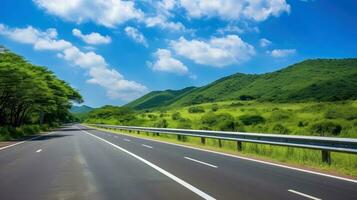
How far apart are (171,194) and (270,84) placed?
6626 inches

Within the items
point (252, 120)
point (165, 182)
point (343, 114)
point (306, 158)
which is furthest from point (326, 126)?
point (165, 182)

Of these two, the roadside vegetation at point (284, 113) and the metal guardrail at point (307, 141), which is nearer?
the metal guardrail at point (307, 141)

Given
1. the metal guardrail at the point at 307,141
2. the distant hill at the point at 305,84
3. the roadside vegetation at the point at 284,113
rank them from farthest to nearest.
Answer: the distant hill at the point at 305,84 → the roadside vegetation at the point at 284,113 → the metal guardrail at the point at 307,141

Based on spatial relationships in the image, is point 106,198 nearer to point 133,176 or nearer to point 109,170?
point 133,176

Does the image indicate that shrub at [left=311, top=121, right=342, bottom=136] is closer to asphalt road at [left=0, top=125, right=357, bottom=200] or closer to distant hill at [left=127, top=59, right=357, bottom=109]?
asphalt road at [left=0, top=125, right=357, bottom=200]

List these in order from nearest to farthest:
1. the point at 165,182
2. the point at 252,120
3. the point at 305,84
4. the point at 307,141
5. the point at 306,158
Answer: the point at 165,182
the point at 307,141
the point at 306,158
the point at 252,120
the point at 305,84

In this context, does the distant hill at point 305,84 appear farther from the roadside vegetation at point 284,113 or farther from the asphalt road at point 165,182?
the asphalt road at point 165,182

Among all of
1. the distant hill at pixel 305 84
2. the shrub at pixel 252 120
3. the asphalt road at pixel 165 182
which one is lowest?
the asphalt road at pixel 165 182

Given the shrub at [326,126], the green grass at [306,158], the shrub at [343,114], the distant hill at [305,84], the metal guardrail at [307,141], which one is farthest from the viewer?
the distant hill at [305,84]

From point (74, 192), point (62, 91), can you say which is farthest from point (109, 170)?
point (62, 91)

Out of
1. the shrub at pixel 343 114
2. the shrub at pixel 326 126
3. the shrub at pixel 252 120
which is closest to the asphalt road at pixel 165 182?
→ the shrub at pixel 326 126

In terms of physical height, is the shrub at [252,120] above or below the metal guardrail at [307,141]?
above

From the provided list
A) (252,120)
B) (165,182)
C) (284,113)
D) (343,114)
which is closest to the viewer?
(165,182)

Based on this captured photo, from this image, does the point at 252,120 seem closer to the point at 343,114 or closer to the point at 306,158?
the point at 343,114
